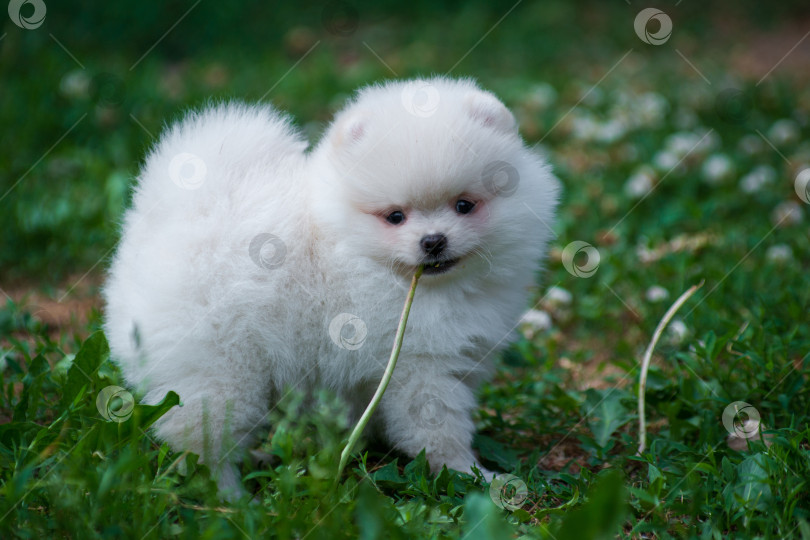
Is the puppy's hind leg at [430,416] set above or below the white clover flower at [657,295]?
below

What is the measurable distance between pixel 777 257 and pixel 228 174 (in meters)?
2.95

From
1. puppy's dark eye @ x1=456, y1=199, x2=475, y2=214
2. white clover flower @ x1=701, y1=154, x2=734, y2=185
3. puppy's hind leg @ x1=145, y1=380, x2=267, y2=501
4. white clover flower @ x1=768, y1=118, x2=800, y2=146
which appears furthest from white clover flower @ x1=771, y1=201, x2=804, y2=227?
puppy's hind leg @ x1=145, y1=380, x2=267, y2=501

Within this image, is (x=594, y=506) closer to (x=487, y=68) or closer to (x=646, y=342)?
(x=646, y=342)

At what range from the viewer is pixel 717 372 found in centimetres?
Answer: 295

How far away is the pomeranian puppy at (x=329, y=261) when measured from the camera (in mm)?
2352

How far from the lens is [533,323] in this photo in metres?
3.66

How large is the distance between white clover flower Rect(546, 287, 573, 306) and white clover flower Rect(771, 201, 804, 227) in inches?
57.0

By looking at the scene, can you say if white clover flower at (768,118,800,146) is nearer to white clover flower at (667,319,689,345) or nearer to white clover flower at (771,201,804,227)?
white clover flower at (771,201,804,227)

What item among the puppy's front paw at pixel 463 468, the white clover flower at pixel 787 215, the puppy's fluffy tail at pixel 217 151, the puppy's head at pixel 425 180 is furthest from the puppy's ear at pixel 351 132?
the white clover flower at pixel 787 215

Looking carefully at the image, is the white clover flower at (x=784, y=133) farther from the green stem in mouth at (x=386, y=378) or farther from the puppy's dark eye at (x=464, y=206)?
the green stem in mouth at (x=386, y=378)

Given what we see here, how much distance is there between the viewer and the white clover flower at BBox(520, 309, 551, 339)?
144 inches

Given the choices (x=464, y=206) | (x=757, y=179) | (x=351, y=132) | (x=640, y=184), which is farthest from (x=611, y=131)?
(x=351, y=132)

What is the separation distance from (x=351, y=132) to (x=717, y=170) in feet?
10.8

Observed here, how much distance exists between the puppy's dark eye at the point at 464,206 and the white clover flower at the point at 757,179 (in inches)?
118
